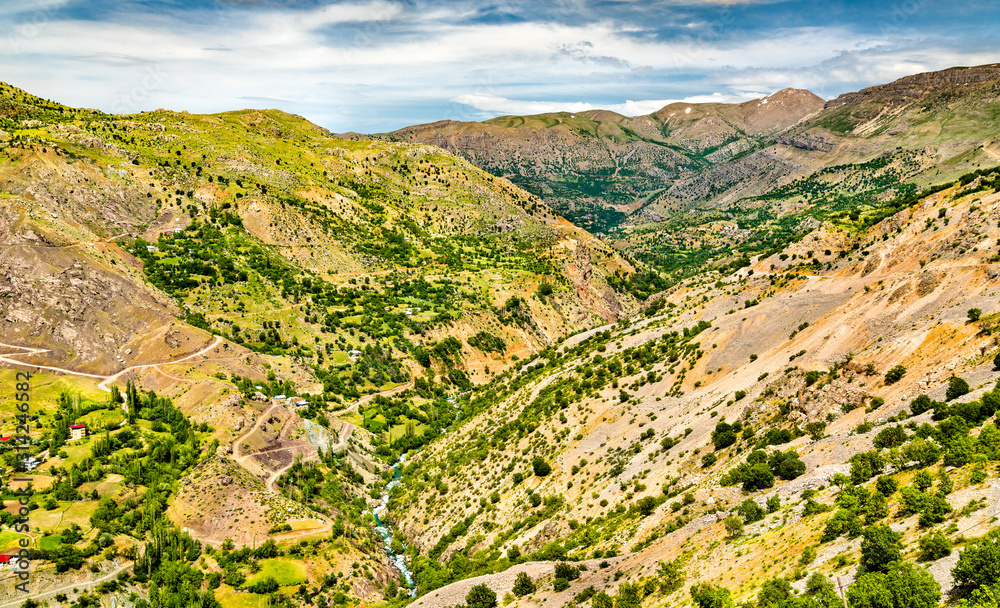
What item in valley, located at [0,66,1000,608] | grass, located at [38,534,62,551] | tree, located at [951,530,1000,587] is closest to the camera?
tree, located at [951,530,1000,587]

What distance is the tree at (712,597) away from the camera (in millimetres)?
30211

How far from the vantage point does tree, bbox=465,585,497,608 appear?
47844mm

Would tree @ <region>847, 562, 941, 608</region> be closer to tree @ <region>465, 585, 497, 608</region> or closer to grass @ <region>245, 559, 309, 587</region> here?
tree @ <region>465, 585, 497, 608</region>

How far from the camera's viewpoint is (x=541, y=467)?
239 ft

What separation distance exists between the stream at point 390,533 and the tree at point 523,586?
22363 mm

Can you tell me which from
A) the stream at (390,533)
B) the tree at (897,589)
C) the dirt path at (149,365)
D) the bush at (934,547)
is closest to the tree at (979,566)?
the tree at (897,589)

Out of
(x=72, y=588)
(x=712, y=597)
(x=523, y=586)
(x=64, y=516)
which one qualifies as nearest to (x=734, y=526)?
(x=712, y=597)

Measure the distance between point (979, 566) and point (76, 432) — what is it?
309 feet

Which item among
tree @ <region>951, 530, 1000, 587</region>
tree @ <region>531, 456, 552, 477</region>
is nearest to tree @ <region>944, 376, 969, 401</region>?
tree @ <region>951, 530, 1000, 587</region>

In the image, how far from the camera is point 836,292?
74.1 meters

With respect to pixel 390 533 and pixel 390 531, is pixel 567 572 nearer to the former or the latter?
pixel 390 533

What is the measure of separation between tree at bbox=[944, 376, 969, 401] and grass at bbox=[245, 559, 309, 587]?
64.0 metres

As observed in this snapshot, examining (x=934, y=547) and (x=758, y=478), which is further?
(x=758, y=478)

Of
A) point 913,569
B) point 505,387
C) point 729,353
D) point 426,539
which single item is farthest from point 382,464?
point 913,569
